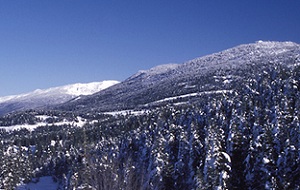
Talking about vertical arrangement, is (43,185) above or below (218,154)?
below

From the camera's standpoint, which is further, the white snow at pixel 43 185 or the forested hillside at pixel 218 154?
the white snow at pixel 43 185

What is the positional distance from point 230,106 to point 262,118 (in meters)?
23.0

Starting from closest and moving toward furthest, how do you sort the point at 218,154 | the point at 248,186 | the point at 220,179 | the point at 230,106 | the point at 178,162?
the point at 220,179, the point at 218,154, the point at 248,186, the point at 178,162, the point at 230,106

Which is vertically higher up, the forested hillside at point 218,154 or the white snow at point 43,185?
the forested hillside at point 218,154

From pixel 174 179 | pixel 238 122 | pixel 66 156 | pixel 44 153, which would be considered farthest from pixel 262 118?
pixel 44 153

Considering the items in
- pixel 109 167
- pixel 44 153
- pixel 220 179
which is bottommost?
pixel 44 153

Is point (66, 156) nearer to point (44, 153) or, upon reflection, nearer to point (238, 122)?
point (44, 153)

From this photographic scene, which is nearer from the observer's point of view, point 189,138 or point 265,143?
point 265,143

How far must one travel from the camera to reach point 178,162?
74500 millimetres

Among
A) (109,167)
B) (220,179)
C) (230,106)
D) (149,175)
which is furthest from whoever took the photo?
(230,106)

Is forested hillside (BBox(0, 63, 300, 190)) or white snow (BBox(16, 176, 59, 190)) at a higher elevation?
forested hillside (BBox(0, 63, 300, 190))

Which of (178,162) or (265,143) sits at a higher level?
(265,143)

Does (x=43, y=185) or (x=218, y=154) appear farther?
(x=43, y=185)

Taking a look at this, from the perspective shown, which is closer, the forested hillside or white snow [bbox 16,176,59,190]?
the forested hillside
